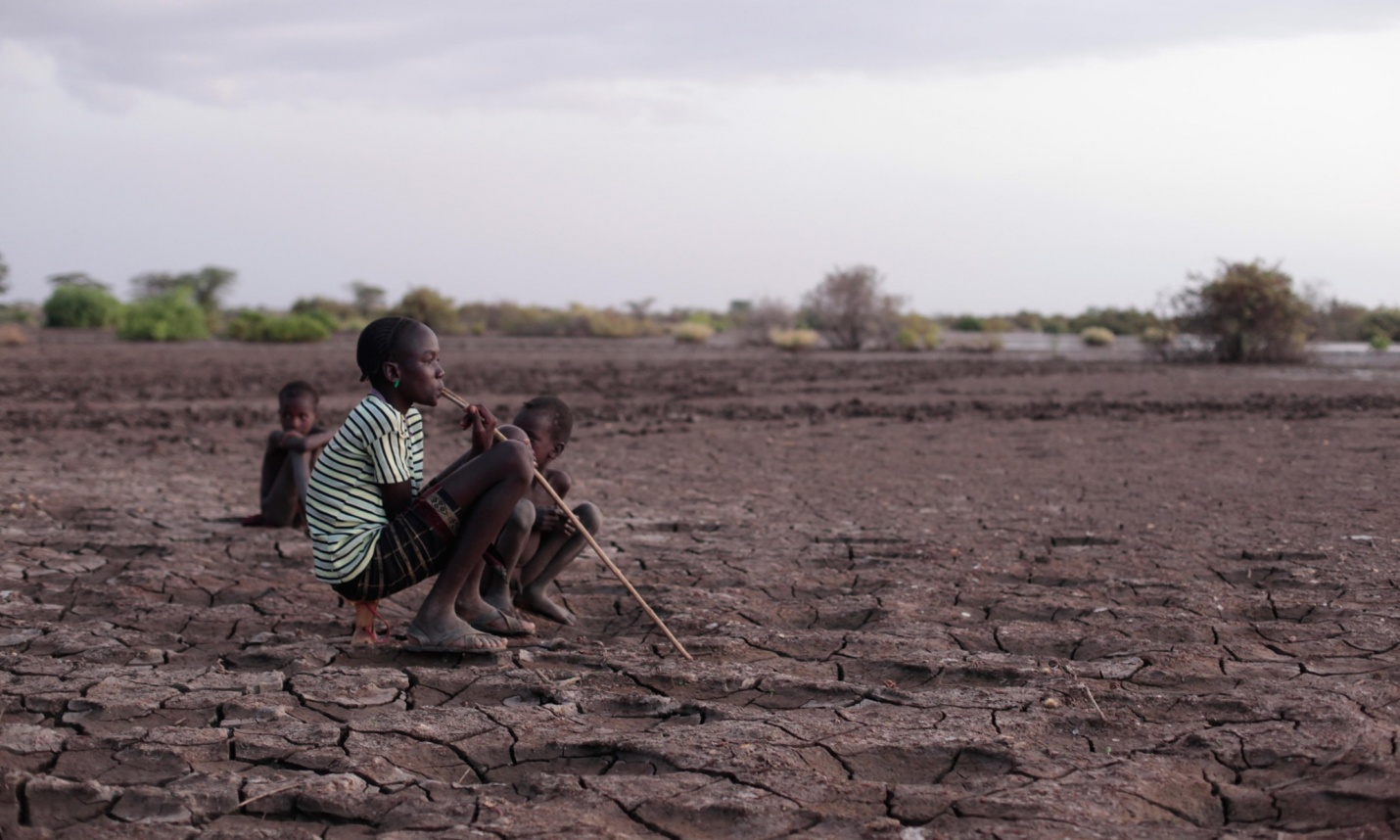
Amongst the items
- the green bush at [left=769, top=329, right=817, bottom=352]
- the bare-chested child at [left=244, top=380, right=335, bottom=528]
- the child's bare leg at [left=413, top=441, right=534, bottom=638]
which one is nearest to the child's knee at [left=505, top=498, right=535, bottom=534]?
the child's bare leg at [left=413, top=441, right=534, bottom=638]

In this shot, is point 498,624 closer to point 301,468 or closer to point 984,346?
point 301,468

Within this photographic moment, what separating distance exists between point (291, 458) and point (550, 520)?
252cm

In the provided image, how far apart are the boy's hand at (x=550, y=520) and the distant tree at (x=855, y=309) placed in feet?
98.5

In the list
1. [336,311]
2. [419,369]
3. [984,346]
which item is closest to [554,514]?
[419,369]

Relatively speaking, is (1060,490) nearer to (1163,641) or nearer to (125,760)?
(1163,641)

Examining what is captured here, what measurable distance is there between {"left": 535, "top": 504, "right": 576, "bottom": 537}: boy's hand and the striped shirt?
76cm

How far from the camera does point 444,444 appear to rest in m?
11.9

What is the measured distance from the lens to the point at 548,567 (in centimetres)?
519

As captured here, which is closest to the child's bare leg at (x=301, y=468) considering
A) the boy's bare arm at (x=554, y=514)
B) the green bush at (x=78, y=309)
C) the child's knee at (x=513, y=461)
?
the boy's bare arm at (x=554, y=514)

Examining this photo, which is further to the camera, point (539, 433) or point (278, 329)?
point (278, 329)

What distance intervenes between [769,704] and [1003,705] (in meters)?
0.78

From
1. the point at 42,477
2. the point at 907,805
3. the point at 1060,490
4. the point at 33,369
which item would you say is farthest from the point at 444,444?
the point at 33,369

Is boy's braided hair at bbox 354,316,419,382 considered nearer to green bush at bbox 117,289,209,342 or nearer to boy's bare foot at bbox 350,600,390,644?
boy's bare foot at bbox 350,600,390,644

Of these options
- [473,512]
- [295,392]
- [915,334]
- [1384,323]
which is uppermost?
[1384,323]
